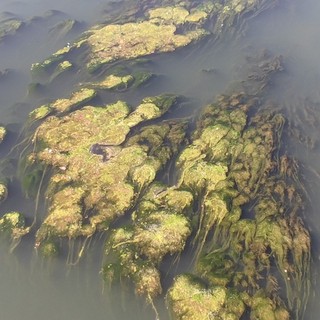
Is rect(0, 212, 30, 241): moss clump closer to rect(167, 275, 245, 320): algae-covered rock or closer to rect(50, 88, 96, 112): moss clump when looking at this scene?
rect(167, 275, 245, 320): algae-covered rock

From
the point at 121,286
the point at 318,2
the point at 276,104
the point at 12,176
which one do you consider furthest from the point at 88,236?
the point at 318,2

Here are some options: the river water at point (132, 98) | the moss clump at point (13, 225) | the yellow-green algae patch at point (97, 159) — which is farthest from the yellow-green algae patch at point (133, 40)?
the moss clump at point (13, 225)

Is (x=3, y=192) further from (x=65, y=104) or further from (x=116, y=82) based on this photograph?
(x=116, y=82)

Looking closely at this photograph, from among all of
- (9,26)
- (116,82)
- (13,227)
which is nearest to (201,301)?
(13,227)

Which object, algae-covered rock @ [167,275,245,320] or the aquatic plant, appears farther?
the aquatic plant

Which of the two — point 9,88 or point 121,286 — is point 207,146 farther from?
point 9,88

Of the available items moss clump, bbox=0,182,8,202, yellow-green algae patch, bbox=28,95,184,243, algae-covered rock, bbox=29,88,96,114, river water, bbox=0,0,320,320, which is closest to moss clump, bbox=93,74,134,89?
algae-covered rock, bbox=29,88,96,114

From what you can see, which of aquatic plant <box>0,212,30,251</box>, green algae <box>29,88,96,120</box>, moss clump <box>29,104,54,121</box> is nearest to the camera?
aquatic plant <box>0,212,30,251</box>

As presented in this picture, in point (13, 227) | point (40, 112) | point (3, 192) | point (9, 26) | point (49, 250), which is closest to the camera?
point (49, 250)
